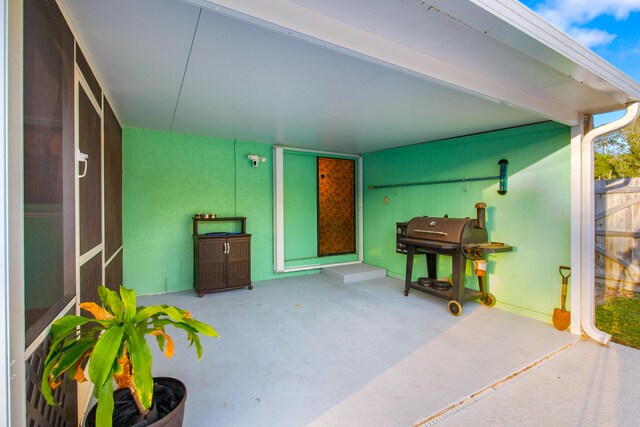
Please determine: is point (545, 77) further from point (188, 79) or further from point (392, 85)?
point (188, 79)

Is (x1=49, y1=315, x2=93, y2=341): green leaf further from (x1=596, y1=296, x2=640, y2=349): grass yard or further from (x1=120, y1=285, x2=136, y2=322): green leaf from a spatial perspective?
(x1=596, y1=296, x2=640, y2=349): grass yard

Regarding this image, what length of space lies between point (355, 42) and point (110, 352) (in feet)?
6.30

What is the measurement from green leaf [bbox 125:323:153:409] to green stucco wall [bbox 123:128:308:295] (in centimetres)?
379

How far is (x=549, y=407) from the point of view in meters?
2.05

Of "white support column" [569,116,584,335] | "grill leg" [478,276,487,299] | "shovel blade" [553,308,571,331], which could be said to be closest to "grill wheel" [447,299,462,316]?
"grill leg" [478,276,487,299]

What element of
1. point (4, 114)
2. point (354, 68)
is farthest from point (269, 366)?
point (354, 68)

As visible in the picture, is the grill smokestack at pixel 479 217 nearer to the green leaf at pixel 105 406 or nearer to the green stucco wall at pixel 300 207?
the green stucco wall at pixel 300 207

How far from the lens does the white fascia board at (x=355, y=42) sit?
1.38 metres

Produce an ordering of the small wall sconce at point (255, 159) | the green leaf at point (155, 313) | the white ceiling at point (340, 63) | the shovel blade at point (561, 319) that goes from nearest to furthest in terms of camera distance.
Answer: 1. the green leaf at point (155, 313)
2. the white ceiling at point (340, 63)
3. the shovel blade at point (561, 319)
4. the small wall sconce at point (255, 159)

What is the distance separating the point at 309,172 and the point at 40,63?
491 cm

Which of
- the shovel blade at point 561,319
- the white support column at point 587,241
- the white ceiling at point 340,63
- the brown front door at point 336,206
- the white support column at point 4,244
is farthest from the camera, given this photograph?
the brown front door at point 336,206

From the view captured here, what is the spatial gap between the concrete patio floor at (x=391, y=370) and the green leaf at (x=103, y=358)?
40.3 inches

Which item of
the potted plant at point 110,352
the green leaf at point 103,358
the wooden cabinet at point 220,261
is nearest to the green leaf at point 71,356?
the potted plant at point 110,352

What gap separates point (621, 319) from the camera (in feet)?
11.8
